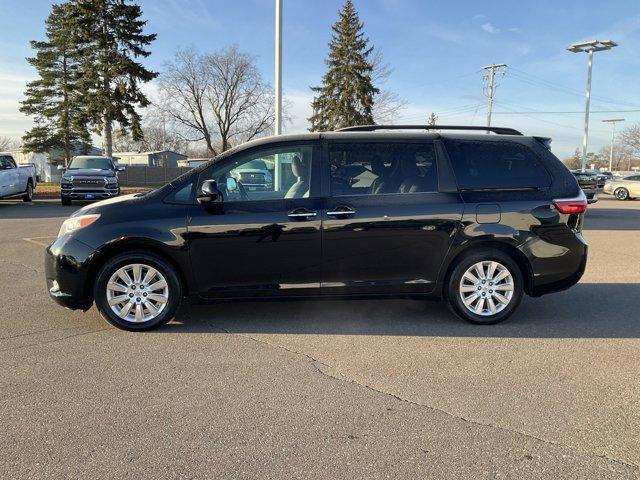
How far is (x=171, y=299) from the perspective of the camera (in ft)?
16.0

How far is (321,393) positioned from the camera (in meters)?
3.63

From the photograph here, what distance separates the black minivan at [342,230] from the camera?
4840 millimetres

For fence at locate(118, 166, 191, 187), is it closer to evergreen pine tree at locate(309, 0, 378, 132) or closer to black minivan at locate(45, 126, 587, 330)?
evergreen pine tree at locate(309, 0, 378, 132)

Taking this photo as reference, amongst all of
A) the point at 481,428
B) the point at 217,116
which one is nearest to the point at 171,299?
the point at 481,428

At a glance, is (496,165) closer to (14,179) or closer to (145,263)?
(145,263)

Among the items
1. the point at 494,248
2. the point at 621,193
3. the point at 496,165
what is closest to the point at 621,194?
the point at 621,193

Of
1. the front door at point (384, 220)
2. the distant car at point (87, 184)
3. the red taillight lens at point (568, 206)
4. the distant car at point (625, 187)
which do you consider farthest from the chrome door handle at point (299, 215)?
the distant car at point (625, 187)

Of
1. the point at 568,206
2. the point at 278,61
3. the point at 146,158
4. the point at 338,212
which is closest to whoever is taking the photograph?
the point at 338,212

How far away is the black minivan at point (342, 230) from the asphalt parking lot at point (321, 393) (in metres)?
0.41

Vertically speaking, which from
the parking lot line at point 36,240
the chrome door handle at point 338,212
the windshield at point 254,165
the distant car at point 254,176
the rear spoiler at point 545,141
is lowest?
the parking lot line at point 36,240

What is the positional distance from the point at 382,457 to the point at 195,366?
6.02ft

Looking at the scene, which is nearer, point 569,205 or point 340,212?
point 340,212

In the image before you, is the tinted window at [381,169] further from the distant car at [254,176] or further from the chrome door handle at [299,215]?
the distant car at [254,176]

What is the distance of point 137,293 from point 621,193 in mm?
31161
